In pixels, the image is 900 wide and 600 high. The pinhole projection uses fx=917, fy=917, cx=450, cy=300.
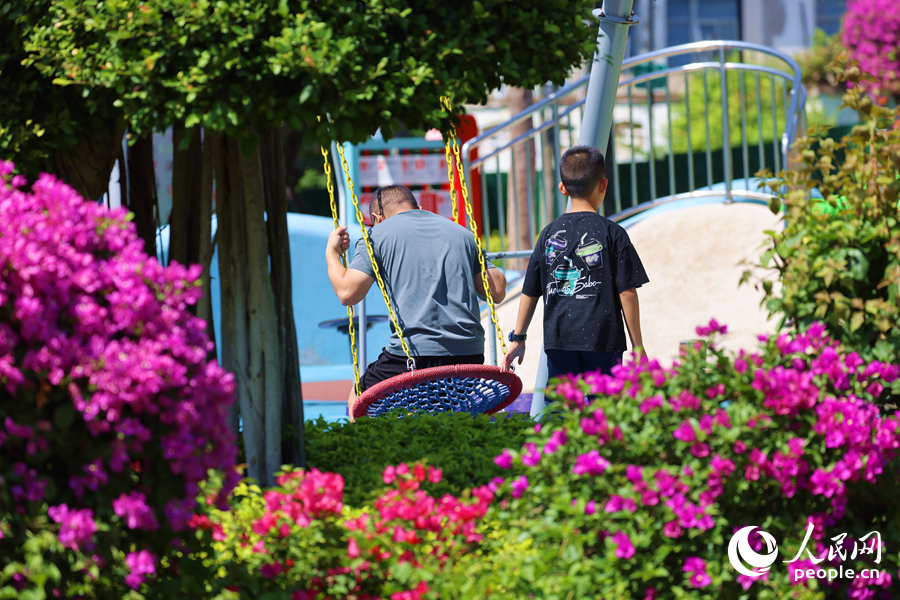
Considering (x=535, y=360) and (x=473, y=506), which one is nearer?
(x=473, y=506)

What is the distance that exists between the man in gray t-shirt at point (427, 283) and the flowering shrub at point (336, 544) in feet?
6.26

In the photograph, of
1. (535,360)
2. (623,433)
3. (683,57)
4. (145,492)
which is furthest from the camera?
(683,57)

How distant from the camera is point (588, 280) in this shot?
4.02 m

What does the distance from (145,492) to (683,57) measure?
27.8 meters

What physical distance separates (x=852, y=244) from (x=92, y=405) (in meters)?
2.15

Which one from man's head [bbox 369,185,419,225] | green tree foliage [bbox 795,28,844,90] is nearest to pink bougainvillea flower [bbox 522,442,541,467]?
man's head [bbox 369,185,419,225]

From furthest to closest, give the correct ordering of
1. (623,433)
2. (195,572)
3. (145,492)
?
(623,433) < (195,572) < (145,492)

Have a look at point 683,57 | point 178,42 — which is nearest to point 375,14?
point 178,42

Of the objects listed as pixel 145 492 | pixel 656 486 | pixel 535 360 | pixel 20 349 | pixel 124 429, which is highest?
pixel 20 349

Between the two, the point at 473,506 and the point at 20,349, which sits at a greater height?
the point at 20,349

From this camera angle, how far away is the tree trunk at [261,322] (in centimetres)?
312

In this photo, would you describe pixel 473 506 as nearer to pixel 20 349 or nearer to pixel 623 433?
pixel 623 433

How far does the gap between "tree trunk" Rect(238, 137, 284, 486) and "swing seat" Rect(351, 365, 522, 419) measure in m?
0.61

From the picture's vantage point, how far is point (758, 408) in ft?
8.45
